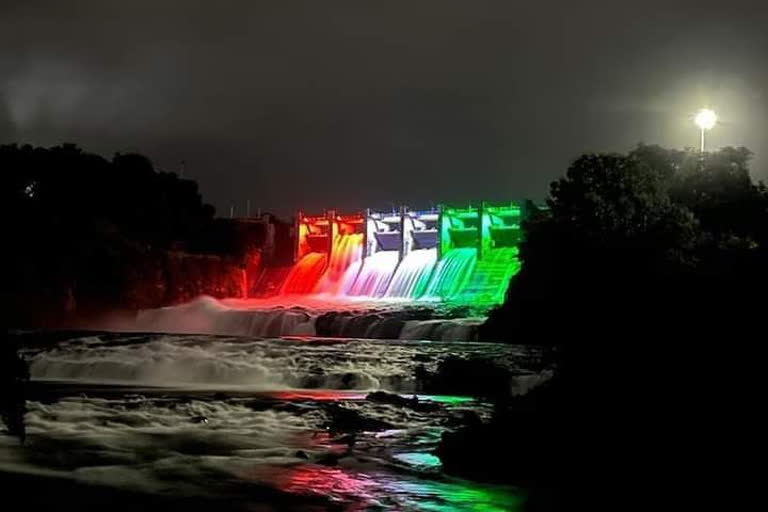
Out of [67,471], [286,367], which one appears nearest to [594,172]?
[286,367]

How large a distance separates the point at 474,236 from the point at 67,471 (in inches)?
2043

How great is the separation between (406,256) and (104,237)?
2183cm

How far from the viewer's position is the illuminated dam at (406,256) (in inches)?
2255

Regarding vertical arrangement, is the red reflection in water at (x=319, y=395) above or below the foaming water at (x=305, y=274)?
A: below

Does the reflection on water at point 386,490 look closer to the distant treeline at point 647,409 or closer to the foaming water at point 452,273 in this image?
the distant treeline at point 647,409

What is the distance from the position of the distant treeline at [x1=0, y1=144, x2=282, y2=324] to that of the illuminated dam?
191 inches

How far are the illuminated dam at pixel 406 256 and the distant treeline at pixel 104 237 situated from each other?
4.85 m

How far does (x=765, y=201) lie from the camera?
34594 mm

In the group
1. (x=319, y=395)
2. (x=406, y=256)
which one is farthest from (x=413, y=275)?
(x=319, y=395)

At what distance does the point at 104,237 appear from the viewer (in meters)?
58.5

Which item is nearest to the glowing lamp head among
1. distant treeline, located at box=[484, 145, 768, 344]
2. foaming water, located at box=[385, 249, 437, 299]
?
distant treeline, located at box=[484, 145, 768, 344]

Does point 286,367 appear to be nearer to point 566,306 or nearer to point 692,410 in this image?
point 566,306

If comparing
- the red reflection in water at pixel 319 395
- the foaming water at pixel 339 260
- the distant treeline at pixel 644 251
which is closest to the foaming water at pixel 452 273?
the foaming water at pixel 339 260

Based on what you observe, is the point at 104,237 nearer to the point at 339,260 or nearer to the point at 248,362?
the point at 339,260
